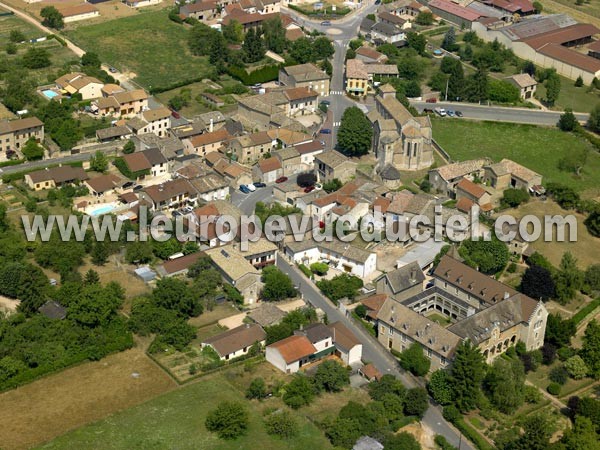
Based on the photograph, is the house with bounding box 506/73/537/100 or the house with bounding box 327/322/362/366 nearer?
the house with bounding box 327/322/362/366

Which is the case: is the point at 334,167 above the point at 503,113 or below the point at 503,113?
above

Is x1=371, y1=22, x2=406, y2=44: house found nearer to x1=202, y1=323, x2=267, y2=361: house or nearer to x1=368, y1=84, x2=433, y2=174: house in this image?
x1=368, y1=84, x2=433, y2=174: house

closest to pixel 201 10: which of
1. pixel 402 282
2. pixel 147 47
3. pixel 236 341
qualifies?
pixel 147 47

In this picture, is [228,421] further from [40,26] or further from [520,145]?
[40,26]

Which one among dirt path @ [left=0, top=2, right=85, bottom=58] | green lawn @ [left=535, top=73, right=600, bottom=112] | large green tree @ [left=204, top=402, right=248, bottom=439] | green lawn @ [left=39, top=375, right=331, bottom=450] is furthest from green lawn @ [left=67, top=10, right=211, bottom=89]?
large green tree @ [left=204, top=402, right=248, bottom=439]

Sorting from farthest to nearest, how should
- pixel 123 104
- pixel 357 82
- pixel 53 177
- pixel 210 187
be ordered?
1. pixel 357 82
2. pixel 123 104
3. pixel 53 177
4. pixel 210 187

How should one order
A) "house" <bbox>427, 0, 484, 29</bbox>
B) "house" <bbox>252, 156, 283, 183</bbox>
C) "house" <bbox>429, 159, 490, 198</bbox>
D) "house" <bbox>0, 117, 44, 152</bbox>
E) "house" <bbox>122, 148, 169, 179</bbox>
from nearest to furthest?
"house" <bbox>429, 159, 490, 198</bbox>, "house" <bbox>122, 148, 169, 179</bbox>, "house" <bbox>252, 156, 283, 183</bbox>, "house" <bbox>0, 117, 44, 152</bbox>, "house" <bbox>427, 0, 484, 29</bbox>

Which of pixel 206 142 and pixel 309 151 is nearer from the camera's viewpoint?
pixel 309 151
